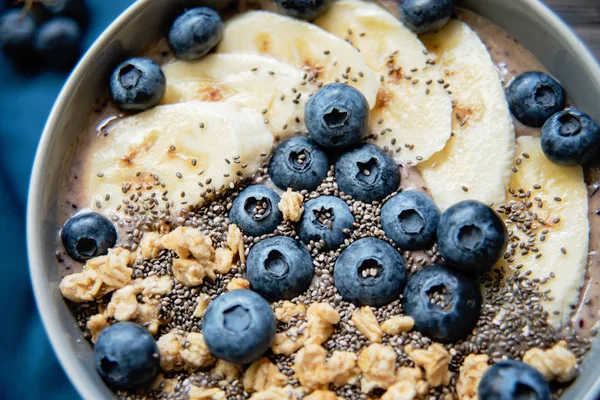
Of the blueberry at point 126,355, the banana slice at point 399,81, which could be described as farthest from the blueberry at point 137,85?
the blueberry at point 126,355

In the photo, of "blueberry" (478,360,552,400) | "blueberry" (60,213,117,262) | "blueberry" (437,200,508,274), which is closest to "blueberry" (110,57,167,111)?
"blueberry" (60,213,117,262)

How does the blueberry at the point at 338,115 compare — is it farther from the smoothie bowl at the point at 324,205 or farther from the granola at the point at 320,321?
the granola at the point at 320,321

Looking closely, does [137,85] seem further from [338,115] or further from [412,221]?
[412,221]

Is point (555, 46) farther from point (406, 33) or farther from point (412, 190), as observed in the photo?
point (412, 190)

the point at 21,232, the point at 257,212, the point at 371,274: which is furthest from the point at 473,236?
the point at 21,232

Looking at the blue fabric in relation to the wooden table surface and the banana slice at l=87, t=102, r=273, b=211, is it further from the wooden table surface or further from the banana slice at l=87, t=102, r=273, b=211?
the wooden table surface

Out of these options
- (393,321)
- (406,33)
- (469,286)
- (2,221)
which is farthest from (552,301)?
(2,221)
